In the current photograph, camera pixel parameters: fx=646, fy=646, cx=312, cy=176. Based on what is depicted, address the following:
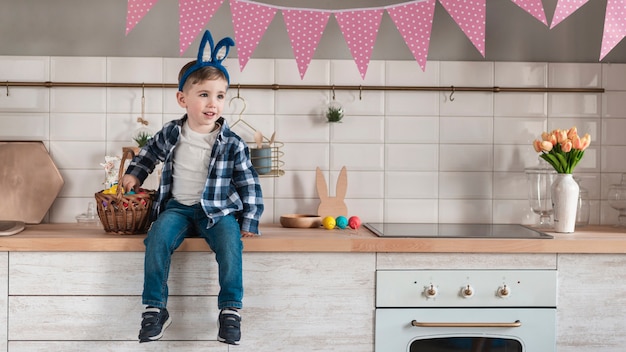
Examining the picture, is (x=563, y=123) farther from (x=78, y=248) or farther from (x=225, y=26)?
(x=78, y=248)

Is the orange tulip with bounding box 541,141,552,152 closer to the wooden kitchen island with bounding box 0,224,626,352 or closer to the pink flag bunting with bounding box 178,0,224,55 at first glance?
the wooden kitchen island with bounding box 0,224,626,352

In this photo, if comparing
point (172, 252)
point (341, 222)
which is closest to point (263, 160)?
point (341, 222)

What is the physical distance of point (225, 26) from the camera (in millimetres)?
2553

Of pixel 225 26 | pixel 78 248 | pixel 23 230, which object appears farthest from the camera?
pixel 225 26

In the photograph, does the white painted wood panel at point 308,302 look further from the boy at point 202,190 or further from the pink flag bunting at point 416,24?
the pink flag bunting at point 416,24

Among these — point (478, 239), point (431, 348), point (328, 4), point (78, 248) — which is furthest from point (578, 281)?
point (78, 248)

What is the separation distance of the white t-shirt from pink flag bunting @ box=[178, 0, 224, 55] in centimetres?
38

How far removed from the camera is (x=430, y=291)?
79.8 inches

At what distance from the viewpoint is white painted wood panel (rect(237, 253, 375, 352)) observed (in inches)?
80.1

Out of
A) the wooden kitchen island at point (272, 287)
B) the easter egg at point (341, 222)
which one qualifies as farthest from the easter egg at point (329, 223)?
the wooden kitchen island at point (272, 287)

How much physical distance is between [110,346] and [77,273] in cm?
25

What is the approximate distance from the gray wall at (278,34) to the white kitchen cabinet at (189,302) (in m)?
0.93

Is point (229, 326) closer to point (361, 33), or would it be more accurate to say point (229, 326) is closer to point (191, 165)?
point (191, 165)

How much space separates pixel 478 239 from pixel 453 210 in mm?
587
